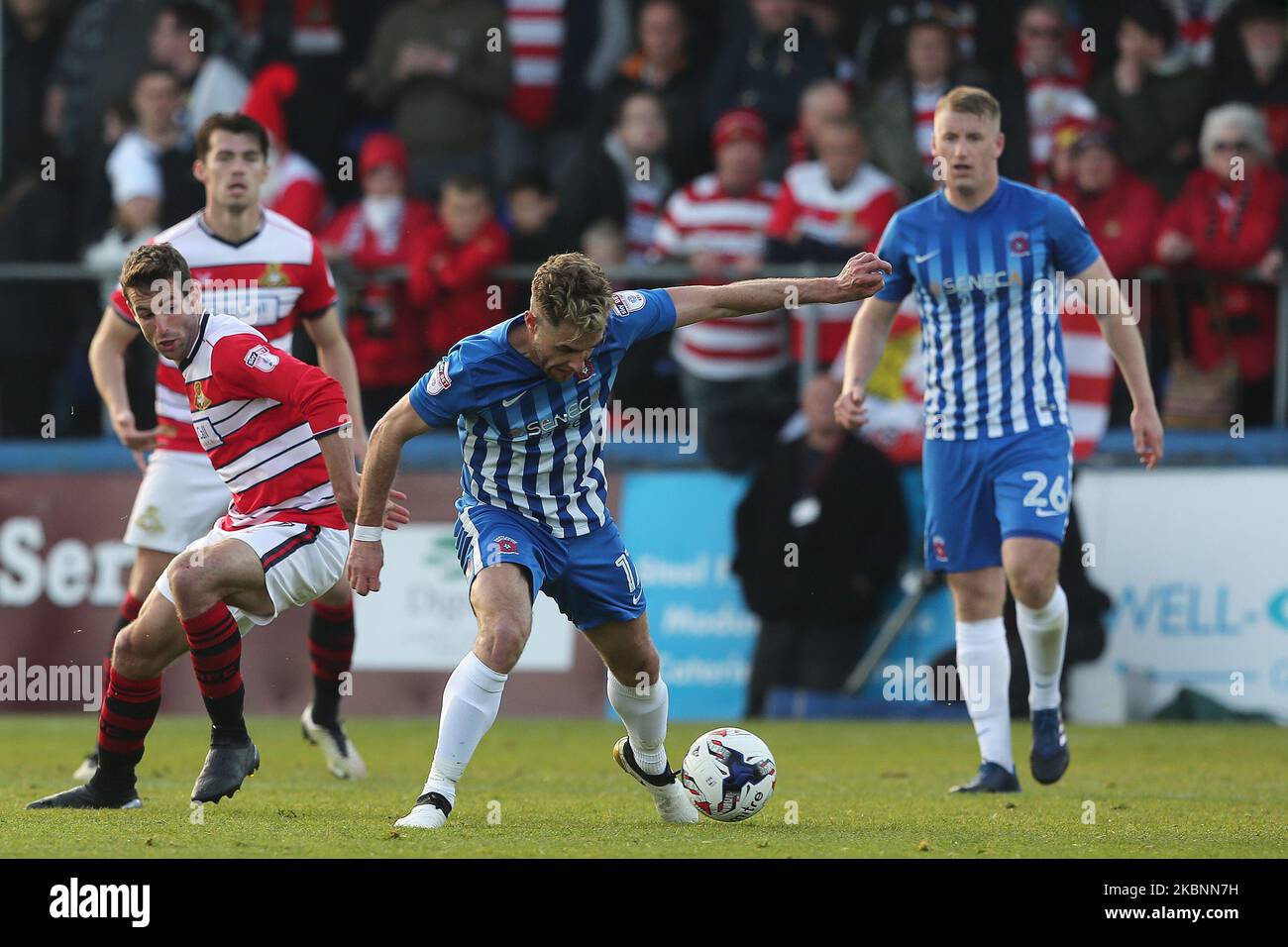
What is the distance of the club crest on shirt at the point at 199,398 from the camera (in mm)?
7598

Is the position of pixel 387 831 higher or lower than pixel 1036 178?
lower

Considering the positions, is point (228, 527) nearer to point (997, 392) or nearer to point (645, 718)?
point (645, 718)

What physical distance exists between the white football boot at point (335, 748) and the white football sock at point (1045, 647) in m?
2.96

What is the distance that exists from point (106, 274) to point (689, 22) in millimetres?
4595

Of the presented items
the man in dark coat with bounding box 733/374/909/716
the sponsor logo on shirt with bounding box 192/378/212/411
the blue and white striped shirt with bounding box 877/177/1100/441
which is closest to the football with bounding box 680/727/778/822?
the blue and white striped shirt with bounding box 877/177/1100/441

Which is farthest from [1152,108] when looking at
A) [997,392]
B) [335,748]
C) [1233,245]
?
[335,748]

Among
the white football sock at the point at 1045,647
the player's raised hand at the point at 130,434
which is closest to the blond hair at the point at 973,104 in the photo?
the white football sock at the point at 1045,647

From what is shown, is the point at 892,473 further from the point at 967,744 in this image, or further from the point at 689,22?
the point at 689,22

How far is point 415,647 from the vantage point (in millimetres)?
13141

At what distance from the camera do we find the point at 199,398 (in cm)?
761

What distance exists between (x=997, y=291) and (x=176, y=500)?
12.0 feet

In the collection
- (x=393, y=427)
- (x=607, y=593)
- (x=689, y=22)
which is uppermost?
(x=689, y=22)

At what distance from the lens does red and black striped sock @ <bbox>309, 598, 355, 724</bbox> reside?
29.7ft
